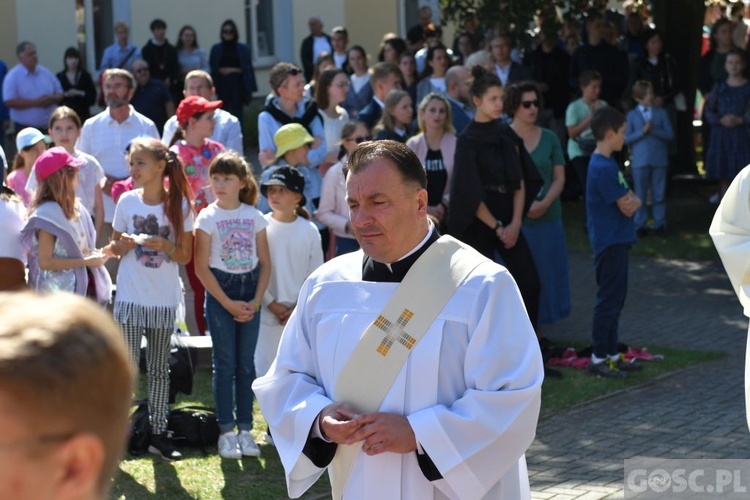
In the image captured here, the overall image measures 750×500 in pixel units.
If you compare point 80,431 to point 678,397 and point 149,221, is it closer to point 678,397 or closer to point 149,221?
point 149,221

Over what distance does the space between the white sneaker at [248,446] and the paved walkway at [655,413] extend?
1614 mm

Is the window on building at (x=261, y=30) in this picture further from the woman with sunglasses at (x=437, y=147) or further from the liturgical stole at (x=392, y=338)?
the liturgical stole at (x=392, y=338)

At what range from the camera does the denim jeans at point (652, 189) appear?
1548 centimetres

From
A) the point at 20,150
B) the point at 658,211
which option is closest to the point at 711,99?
the point at 658,211

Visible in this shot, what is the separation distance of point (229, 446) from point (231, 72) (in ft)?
42.6

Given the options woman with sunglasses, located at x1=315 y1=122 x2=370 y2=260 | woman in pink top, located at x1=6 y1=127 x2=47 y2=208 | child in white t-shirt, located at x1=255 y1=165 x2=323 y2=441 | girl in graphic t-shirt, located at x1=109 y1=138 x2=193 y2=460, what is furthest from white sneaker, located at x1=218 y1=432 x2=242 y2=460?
woman in pink top, located at x1=6 y1=127 x2=47 y2=208

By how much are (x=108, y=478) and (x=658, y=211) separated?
14206mm

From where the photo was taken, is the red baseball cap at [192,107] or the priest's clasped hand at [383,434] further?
the red baseball cap at [192,107]

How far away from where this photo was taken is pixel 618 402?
8.41 m

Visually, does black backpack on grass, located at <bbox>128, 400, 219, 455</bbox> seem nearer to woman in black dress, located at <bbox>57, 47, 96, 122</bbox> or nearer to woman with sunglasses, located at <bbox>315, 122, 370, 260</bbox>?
woman with sunglasses, located at <bbox>315, 122, 370, 260</bbox>

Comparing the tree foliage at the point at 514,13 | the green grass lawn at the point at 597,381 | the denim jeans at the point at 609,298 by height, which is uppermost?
the tree foliage at the point at 514,13

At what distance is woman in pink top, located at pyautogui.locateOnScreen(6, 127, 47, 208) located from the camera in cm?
887

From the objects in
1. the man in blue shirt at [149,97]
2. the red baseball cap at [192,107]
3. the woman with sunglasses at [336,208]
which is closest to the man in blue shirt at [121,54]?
the man in blue shirt at [149,97]

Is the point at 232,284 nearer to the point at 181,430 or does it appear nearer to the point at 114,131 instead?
the point at 181,430
